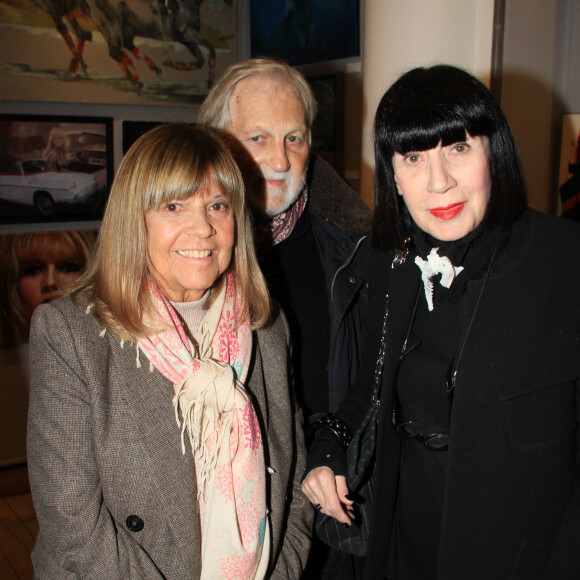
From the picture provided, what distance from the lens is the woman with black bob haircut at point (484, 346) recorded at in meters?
1.37

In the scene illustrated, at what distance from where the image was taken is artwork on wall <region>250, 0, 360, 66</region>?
12.0 feet

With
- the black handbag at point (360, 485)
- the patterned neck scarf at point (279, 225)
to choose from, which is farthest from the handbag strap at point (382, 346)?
the patterned neck scarf at point (279, 225)

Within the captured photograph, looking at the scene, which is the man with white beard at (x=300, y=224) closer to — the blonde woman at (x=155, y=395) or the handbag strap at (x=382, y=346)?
the handbag strap at (x=382, y=346)

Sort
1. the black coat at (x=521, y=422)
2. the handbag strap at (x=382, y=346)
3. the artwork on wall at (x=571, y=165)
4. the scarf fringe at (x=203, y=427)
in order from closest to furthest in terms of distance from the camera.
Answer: the black coat at (x=521, y=422) → the scarf fringe at (x=203, y=427) → the handbag strap at (x=382, y=346) → the artwork on wall at (x=571, y=165)

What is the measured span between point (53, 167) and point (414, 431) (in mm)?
3065

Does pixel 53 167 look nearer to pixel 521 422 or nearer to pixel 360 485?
pixel 360 485

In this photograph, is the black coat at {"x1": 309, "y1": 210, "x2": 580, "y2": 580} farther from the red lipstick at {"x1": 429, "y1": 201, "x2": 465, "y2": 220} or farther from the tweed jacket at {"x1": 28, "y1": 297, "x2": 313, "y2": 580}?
the tweed jacket at {"x1": 28, "y1": 297, "x2": 313, "y2": 580}

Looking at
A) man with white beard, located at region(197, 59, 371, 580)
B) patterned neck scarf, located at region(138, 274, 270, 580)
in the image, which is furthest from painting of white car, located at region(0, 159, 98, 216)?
patterned neck scarf, located at region(138, 274, 270, 580)

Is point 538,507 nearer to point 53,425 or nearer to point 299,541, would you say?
point 299,541

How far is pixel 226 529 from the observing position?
1.54 metres

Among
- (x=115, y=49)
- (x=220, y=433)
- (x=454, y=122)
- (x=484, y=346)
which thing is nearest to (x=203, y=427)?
(x=220, y=433)

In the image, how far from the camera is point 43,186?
12.3 ft

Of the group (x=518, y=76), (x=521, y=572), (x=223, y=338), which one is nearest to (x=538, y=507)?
(x=521, y=572)

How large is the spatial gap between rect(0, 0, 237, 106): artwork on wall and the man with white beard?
2064mm
